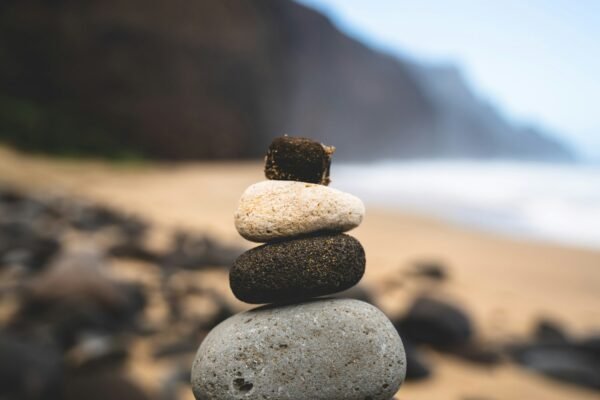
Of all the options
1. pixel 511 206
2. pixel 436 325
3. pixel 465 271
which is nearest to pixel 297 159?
pixel 436 325

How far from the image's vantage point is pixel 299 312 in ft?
7.10

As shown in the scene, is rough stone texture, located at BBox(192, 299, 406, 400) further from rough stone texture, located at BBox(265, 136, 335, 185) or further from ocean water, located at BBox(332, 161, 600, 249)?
ocean water, located at BBox(332, 161, 600, 249)

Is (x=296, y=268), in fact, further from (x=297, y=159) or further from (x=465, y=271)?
(x=465, y=271)

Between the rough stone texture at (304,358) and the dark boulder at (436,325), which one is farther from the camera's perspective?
the dark boulder at (436,325)

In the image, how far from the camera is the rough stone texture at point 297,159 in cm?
219

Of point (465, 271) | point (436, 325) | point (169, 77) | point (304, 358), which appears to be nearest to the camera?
point (304, 358)

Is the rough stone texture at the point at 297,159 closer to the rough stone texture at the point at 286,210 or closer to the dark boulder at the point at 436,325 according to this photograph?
the rough stone texture at the point at 286,210

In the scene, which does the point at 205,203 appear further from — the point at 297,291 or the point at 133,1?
the point at 133,1

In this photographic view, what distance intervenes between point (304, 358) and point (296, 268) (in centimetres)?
41

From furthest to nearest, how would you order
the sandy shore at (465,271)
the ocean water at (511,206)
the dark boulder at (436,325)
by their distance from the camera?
the ocean water at (511,206), the dark boulder at (436,325), the sandy shore at (465,271)

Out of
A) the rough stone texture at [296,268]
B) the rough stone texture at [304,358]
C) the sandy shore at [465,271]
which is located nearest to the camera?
the rough stone texture at [304,358]

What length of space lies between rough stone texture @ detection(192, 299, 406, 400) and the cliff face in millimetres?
22452

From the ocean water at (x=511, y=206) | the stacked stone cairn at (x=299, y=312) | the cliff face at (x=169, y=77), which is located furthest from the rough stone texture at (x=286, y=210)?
the cliff face at (x=169, y=77)

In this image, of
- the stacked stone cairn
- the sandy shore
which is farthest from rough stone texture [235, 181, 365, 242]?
the sandy shore
